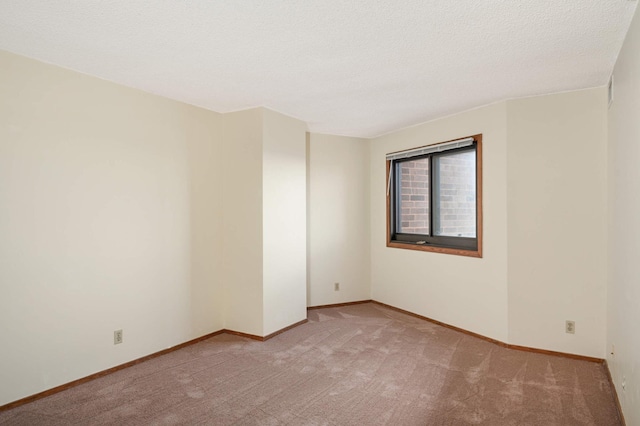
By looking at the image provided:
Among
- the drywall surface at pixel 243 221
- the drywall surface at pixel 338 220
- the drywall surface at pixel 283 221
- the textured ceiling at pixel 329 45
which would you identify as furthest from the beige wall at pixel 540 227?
the drywall surface at pixel 243 221

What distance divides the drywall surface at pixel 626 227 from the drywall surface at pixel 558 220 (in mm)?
226

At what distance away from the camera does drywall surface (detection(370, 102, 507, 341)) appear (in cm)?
330

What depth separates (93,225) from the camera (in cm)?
269

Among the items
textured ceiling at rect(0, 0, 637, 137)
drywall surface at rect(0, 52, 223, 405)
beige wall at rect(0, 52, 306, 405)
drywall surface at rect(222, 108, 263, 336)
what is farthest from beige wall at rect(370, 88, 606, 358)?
drywall surface at rect(0, 52, 223, 405)

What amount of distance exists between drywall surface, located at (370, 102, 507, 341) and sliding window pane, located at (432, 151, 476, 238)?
0.28 m

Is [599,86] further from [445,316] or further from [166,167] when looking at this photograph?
[166,167]

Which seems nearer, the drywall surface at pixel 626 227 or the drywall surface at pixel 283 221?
the drywall surface at pixel 626 227

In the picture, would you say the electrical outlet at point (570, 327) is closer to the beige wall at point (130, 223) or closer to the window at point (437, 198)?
the window at point (437, 198)

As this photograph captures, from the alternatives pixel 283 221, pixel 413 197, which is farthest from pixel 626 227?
pixel 283 221

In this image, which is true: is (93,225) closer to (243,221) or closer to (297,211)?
(243,221)

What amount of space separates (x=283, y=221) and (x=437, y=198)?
1843mm

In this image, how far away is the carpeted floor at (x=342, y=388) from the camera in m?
2.16

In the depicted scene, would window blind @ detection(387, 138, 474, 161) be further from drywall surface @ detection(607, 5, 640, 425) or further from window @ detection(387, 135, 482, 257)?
drywall surface @ detection(607, 5, 640, 425)

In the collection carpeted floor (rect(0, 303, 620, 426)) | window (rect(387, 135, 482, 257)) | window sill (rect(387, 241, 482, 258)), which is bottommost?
carpeted floor (rect(0, 303, 620, 426))
